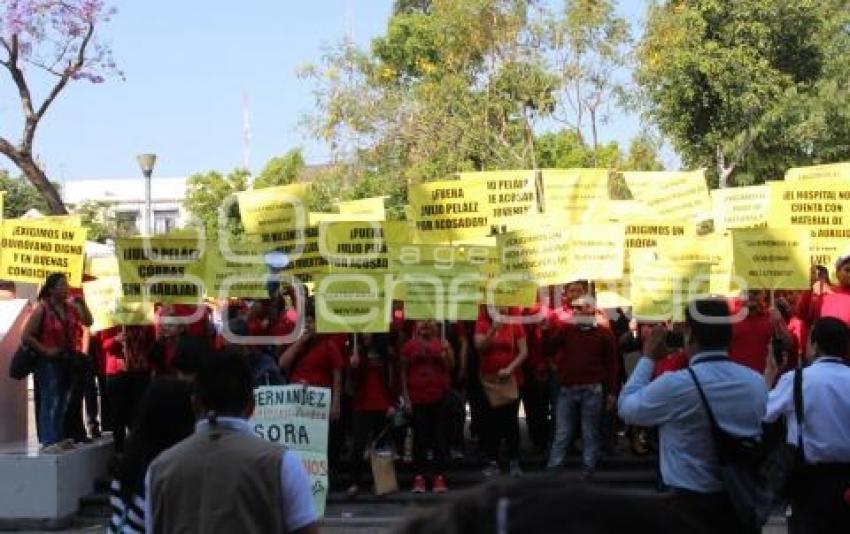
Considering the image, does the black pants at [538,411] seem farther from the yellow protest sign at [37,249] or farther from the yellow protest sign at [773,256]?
the yellow protest sign at [37,249]

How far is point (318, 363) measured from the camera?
10.8 meters

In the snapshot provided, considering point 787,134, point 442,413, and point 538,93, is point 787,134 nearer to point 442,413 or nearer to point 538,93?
point 538,93

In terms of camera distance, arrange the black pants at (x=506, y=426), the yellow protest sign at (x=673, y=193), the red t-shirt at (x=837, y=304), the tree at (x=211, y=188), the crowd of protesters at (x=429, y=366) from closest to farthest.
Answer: the red t-shirt at (x=837, y=304)
the crowd of protesters at (x=429, y=366)
the black pants at (x=506, y=426)
the yellow protest sign at (x=673, y=193)
the tree at (x=211, y=188)

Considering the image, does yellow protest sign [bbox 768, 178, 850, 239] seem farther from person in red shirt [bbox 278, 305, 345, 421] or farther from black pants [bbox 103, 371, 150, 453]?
black pants [bbox 103, 371, 150, 453]

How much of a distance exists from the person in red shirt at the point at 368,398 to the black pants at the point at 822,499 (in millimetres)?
5631

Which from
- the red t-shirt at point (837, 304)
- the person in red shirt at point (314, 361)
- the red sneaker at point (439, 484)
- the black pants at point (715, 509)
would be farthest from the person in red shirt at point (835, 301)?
the black pants at point (715, 509)

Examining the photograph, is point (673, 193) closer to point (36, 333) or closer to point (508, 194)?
point (508, 194)

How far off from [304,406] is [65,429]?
419cm

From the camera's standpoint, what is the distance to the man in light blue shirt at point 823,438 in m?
5.86

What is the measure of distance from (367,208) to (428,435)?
286 centimetres

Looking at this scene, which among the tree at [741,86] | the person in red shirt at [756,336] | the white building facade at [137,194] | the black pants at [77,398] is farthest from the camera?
the white building facade at [137,194]

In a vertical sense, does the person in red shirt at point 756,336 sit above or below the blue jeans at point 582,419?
above

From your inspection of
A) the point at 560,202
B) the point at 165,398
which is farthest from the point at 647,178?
the point at 165,398

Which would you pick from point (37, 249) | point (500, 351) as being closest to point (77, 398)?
point (37, 249)
